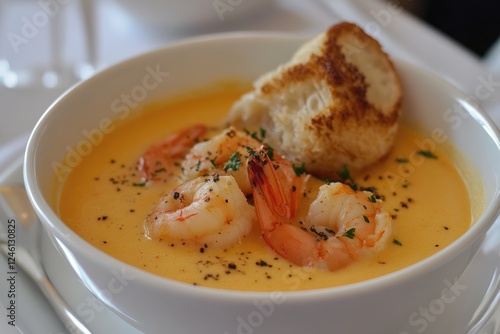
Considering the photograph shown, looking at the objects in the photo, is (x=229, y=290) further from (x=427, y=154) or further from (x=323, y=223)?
(x=427, y=154)

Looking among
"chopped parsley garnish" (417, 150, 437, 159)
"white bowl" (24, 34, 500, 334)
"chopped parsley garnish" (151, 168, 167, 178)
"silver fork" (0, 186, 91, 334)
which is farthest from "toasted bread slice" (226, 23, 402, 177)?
"silver fork" (0, 186, 91, 334)

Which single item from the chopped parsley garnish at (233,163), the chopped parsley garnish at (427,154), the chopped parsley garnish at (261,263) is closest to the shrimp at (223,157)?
the chopped parsley garnish at (233,163)

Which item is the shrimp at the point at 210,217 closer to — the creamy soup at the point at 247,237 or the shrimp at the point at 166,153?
the creamy soup at the point at 247,237

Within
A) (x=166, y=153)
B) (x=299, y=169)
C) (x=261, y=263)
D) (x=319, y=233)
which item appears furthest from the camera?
(x=166, y=153)

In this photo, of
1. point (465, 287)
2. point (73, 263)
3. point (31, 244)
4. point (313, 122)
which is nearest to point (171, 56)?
point (313, 122)

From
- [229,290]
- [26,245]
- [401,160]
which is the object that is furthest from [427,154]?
[26,245]
